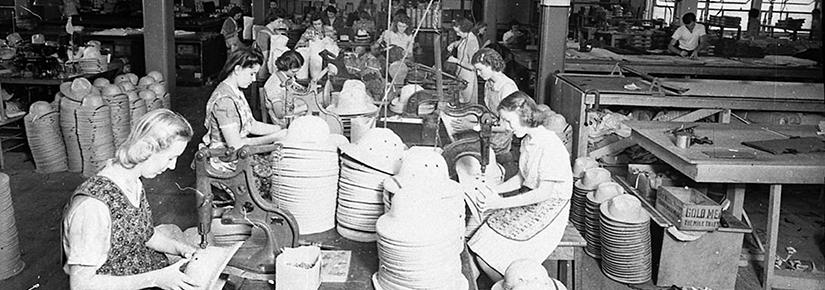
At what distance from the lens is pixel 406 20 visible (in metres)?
10.1

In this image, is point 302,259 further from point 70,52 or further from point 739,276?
point 70,52

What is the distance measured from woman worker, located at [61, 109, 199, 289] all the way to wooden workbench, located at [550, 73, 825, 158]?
14.4 ft

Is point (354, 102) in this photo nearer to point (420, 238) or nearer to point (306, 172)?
point (306, 172)

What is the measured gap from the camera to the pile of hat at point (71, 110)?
615cm

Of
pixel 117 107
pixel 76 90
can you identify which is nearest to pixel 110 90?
pixel 117 107

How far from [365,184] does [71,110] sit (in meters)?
4.28

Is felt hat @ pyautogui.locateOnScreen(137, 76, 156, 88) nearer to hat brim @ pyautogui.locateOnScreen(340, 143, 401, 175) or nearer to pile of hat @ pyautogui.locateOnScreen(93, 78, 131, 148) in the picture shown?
pile of hat @ pyautogui.locateOnScreen(93, 78, 131, 148)

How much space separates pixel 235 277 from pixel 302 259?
9.6 inches

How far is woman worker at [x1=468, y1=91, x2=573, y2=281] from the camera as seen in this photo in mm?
3299

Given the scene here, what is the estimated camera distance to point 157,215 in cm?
531

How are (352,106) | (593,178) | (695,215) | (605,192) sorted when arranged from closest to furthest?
(695,215), (352,106), (605,192), (593,178)

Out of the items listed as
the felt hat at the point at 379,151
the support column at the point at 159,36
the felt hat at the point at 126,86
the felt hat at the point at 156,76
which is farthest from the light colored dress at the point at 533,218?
the support column at the point at 159,36

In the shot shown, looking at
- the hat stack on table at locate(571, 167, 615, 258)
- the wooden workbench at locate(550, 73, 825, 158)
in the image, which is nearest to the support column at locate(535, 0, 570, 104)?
the wooden workbench at locate(550, 73, 825, 158)

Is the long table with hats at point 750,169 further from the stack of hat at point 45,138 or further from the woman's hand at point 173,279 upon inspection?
the stack of hat at point 45,138
